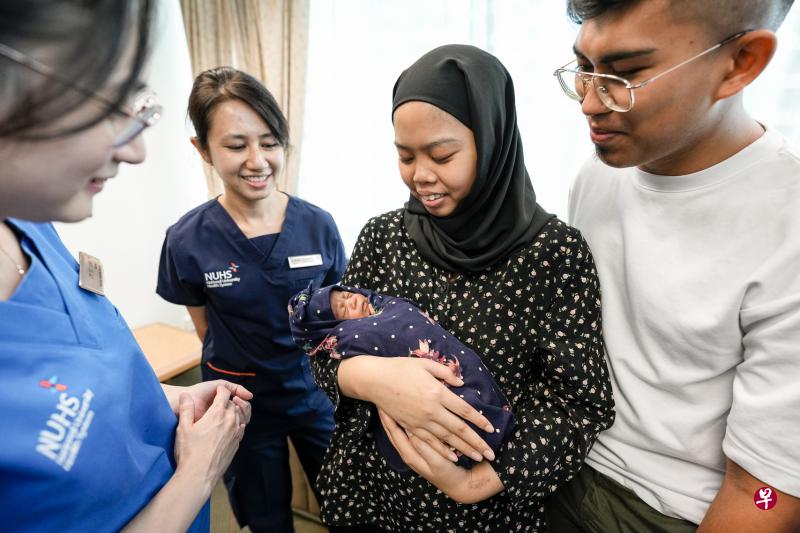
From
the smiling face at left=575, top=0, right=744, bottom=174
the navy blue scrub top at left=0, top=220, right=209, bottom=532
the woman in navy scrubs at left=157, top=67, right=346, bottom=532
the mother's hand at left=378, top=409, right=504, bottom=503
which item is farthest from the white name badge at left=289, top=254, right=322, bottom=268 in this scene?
the smiling face at left=575, top=0, right=744, bottom=174

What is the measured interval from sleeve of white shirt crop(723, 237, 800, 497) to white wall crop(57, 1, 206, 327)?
130 inches

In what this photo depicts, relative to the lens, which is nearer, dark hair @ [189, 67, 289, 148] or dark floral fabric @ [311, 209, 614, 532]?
dark floral fabric @ [311, 209, 614, 532]

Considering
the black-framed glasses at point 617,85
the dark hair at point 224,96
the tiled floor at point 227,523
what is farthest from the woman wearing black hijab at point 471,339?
the tiled floor at point 227,523

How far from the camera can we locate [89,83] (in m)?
0.52

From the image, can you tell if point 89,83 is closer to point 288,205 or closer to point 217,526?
point 288,205

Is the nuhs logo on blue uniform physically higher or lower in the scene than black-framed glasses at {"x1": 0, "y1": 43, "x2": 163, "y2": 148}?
lower

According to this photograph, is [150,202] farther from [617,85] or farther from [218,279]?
[617,85]

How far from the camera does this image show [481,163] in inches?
39.4

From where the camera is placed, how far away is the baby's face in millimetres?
1149

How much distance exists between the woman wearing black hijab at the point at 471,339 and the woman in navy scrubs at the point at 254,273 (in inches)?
23.9

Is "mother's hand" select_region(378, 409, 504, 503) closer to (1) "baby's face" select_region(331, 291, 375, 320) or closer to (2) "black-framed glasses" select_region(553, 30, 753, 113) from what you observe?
(1) "baby's face" select_region(331, 291, 375, 320)

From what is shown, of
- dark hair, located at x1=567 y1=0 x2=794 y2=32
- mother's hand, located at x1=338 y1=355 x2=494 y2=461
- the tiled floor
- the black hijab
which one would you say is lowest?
the tiled floor

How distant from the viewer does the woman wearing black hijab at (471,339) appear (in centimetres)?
90

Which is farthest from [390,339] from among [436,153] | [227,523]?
[227,523]
